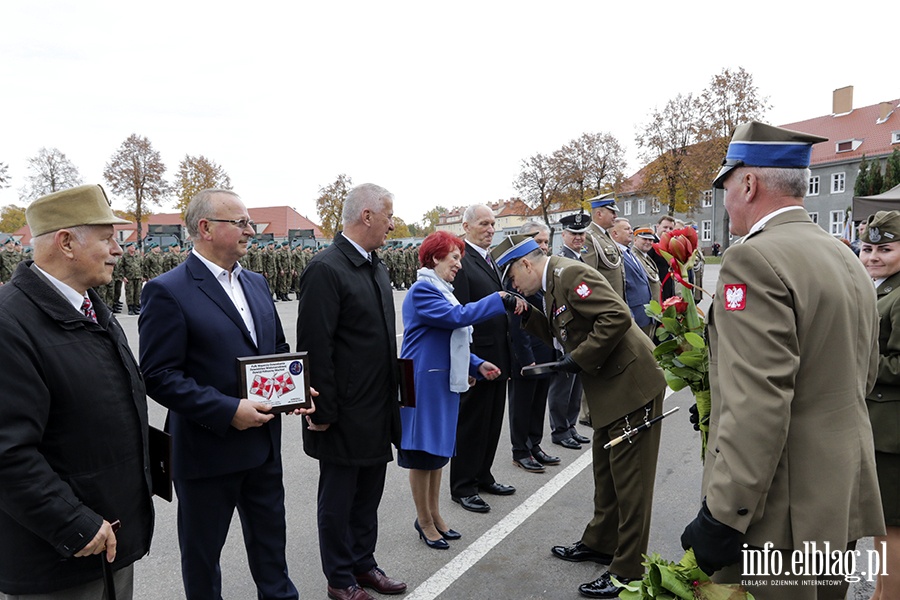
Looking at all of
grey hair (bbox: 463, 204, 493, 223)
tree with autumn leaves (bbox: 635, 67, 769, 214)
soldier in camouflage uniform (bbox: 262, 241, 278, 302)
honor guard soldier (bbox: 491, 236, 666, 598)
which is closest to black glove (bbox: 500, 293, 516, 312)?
honor guard soldier (bbox: 491, 236, 666, 598)

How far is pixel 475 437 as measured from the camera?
4.91m

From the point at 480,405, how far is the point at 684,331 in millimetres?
2578

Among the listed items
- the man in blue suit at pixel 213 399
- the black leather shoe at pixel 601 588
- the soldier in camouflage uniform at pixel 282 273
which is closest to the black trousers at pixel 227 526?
the man in blue suit at pixel 213 399

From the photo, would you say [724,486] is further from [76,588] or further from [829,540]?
[76,588]

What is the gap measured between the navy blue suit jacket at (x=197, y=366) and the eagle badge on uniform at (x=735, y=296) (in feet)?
6.84

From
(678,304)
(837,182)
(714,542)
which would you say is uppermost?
(837,182)

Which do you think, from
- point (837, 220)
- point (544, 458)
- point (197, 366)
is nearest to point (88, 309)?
point (197, 366)

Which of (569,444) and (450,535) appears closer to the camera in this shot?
(450,535)

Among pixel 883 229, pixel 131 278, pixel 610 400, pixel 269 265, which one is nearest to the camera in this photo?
pixel 883 229

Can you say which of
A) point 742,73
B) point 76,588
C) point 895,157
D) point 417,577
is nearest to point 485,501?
point 417,577

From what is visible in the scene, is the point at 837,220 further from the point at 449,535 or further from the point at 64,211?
the point at 64,211

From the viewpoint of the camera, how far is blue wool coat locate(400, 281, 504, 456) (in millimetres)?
4035

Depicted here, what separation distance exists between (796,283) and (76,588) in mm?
2614

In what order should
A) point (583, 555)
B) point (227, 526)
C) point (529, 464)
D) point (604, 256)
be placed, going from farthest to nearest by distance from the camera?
point (604, 256) < point (529, 464) < point (583, 555) < point (227, 526)
